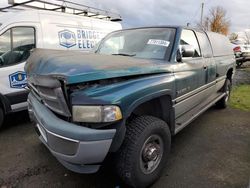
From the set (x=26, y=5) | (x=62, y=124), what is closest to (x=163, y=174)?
(x=62, y=124)

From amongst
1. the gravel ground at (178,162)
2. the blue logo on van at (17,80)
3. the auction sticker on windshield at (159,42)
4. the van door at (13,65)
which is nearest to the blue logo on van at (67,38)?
the van door at (13,65)

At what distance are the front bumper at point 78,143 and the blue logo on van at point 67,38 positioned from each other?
3.88m

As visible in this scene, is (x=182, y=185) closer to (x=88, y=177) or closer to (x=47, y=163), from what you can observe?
(x=88, y=177)

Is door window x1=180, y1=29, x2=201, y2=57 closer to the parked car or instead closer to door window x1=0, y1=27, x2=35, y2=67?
door window x1=0, y1=27, x2=35, y2=67

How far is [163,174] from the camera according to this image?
3.12 metres

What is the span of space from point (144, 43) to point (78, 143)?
2041 mm

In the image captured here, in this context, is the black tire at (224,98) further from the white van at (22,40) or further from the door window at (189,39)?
the white van at (22,40)

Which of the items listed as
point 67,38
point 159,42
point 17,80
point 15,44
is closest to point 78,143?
point 159,42

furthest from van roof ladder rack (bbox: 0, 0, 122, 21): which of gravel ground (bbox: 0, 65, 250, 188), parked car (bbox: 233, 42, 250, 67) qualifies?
parked car (bbox: 233, 42, 250, 67)

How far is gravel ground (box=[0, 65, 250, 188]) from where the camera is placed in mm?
2947

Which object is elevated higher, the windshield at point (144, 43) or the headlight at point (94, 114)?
the windshield at point (144, 43)

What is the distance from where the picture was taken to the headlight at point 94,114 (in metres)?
2.17

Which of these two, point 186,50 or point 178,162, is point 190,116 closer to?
point 178,162

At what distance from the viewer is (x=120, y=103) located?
2.24 m
